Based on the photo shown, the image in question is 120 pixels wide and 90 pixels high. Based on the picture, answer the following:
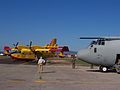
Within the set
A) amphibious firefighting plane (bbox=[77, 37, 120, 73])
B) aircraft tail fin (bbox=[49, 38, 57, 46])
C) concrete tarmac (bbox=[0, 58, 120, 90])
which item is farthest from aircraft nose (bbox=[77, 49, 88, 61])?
aircraft tail fin (bbox=[49, 38, 57, 46])

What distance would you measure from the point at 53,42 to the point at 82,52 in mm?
56716

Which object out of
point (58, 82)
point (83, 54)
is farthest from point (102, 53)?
point (58, 82)

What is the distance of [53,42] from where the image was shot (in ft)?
278

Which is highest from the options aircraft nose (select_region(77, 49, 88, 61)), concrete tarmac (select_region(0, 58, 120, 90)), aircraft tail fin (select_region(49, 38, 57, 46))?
aircraft tail fin (select_region(49, 38, 57, 46))

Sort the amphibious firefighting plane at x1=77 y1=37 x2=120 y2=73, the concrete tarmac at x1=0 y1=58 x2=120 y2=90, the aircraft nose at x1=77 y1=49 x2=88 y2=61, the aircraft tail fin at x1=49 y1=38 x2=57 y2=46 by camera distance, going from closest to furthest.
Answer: the concrete tarmac at x1=0 y1=58 x2=120 y2=90, the amphibious firefighting plane at x1=77 y1=37 x2=120 y2=73, the aircraft nose at x1=77 y1=49 x2=88 y2=61, the aircraft tail fin at x1=49 y1=38 x2=57 y2=46

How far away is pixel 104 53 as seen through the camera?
27016 mm

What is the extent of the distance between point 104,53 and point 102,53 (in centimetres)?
20

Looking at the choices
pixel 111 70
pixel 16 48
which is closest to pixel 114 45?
pixel 111 70

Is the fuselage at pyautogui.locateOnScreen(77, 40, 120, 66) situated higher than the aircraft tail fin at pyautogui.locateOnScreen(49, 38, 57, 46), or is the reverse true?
the aircraft tail fin at pyautogui.locateOnScreen(49, 38, 57, 46)

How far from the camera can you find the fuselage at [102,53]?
26.8m

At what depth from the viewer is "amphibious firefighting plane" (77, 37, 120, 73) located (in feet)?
87.8

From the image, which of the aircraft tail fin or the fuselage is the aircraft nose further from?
the aircraft tail fin

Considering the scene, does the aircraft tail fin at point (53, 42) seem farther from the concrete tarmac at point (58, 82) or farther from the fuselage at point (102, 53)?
the concrete tarmac at point (58, 82)

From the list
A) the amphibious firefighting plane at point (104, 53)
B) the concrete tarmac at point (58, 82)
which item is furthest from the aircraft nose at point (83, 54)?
the concrete tarmac at point (58, 82)
